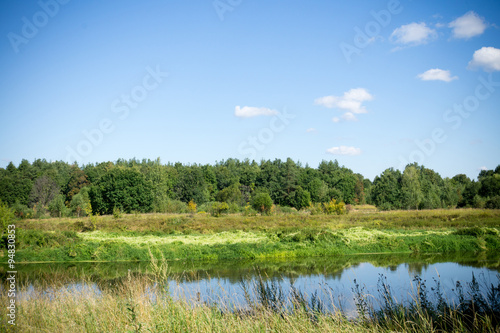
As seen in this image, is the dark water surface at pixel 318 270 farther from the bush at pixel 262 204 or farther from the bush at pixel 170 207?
the bush at pixel 170 207

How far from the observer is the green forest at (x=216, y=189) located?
5572 cm

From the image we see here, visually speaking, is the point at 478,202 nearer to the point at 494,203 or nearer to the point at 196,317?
the point at 494,203

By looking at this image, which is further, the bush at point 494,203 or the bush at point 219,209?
the bush at point 494,203

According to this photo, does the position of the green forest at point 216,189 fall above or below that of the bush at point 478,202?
above

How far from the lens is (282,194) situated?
84250 millimetres

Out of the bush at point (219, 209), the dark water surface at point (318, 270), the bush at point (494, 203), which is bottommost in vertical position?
the dark water surface at point (318, 270)

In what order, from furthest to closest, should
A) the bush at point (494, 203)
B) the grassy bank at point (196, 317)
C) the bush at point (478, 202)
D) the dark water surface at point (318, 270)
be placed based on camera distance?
the bush at point (478, 202) < the bush at point (494, 203) < the dark water surface at point (318, 270) < the grassy bank at point (196, 317)

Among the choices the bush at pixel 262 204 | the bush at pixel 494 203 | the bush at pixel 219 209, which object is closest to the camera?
the bush at pixel 219 209

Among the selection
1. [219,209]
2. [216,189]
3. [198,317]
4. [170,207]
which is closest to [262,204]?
[219,209]

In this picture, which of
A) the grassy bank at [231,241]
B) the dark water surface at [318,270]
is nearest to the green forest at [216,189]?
the grassy bank at [231,241]

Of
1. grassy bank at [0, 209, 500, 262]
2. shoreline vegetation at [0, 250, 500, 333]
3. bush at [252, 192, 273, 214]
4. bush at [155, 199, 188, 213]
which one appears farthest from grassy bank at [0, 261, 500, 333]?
bush at [155, 199, 188, 213]

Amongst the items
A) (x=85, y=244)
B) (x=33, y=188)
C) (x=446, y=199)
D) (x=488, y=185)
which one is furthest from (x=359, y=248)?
(x=33, y=188)

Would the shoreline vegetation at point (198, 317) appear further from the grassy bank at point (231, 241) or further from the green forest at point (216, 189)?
the green forest at point (216, 189)

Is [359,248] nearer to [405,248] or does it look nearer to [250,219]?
[405,248]
